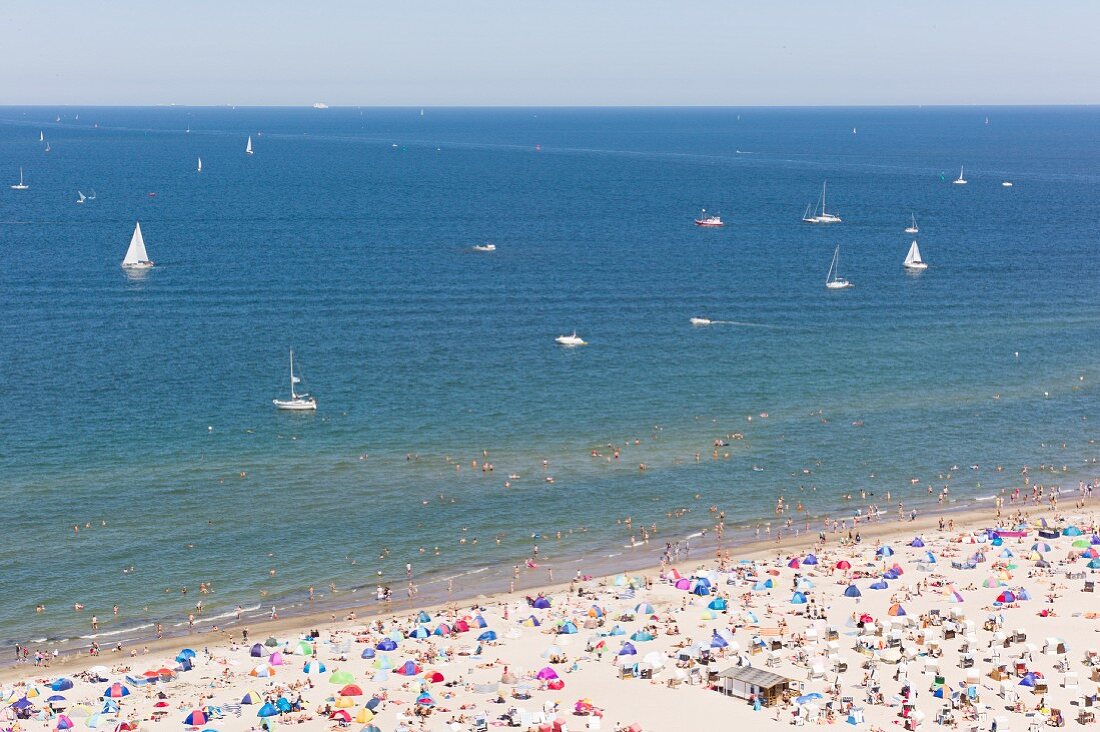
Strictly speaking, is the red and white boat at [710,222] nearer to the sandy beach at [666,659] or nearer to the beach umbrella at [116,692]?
the sandy beach at [666,659]

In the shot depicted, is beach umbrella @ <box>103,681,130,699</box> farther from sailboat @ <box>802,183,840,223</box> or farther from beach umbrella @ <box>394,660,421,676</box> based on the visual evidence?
sailboat @ <box>802,183,840,223</box>

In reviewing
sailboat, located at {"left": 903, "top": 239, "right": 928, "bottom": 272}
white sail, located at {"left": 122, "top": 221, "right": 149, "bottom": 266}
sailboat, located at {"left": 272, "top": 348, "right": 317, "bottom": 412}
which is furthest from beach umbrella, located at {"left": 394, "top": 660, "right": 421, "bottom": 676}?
sailboat, located at {"left": 903, "top": 239, "right": 928, "bottom": 272}

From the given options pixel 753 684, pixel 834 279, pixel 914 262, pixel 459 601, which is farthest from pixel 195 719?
pixel 914 262

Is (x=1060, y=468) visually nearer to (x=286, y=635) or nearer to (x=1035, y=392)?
(x=1035, y=392)

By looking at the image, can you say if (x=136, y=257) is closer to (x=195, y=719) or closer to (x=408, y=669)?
(x=408, y=669)

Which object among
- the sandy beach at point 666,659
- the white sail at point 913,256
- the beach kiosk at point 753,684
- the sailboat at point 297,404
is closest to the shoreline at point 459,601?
the sandy beach at point 666,659

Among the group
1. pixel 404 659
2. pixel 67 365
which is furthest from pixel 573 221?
pixel 404 659
